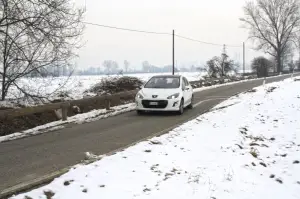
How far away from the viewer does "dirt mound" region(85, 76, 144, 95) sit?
23955 mm

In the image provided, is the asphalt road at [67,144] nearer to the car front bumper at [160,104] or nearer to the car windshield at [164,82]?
the car front bumper at [160,104]

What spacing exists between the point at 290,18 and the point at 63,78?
7020cm

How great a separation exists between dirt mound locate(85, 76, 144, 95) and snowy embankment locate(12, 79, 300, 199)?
1422 centimetres

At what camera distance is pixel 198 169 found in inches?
253

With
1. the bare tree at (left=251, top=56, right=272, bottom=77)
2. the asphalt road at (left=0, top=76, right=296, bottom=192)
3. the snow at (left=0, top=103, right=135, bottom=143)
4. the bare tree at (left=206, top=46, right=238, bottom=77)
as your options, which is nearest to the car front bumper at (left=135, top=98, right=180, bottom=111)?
the asphalt road at (left=0, top=76, right=296, bottom=192)

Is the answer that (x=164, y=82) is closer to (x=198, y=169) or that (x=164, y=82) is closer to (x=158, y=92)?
(x=158, y=92)

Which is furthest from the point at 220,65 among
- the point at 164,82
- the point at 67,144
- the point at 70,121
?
the point at 67,144

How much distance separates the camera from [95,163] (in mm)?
6398

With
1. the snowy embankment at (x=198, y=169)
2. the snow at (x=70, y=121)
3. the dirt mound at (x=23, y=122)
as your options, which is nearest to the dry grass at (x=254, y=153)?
the snowy embankment at (x=198, y=169)

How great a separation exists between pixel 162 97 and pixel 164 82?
1405 millimetres

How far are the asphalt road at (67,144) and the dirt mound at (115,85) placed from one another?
1007cm

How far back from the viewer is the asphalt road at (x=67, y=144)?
668 centimetres

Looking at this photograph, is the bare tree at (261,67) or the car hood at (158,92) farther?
the bare tree at (261,67)

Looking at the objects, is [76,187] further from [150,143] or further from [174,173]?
[150,143]
